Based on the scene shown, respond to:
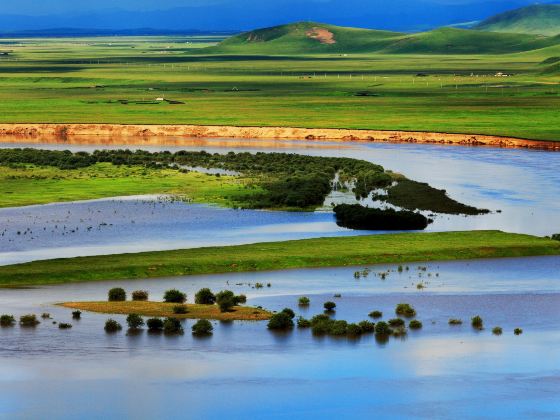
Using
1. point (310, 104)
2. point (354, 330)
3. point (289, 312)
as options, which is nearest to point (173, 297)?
point (289, 312)

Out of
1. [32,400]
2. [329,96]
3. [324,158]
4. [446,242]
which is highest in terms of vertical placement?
[329,96]

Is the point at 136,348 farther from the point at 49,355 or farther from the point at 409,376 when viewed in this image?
the point at 409,376

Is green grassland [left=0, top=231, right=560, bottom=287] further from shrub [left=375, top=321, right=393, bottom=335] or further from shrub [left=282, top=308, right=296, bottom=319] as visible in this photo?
shrub [left=375, top=321, right=393, bottom=335]

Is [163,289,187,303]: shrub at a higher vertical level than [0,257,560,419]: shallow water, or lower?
higher

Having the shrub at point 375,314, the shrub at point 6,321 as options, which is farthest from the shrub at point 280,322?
the shrub at point 6,321

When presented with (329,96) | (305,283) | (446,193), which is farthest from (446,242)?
(329,96)

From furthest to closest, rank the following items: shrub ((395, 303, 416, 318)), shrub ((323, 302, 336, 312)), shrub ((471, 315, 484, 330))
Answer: shrub ((323, 302, 336, 312))
shrub ((395, 303, 416, 318))
shrub ((471, 315, 484, 330))

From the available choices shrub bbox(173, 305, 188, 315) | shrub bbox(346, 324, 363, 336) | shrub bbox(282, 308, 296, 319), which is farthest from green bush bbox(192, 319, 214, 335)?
shrub bbox(346, 324, 363, 336)

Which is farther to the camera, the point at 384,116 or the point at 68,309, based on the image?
the point at 384,116
